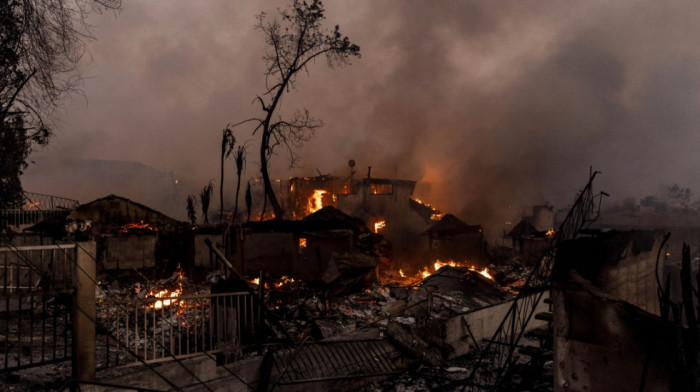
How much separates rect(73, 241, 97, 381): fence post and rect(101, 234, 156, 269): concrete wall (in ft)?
43.3

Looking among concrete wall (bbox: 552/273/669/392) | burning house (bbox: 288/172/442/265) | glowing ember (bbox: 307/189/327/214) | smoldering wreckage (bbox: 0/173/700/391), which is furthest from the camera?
glowing ember (bbox: 307/189/327/214)

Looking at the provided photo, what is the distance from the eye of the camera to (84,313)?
6027mm

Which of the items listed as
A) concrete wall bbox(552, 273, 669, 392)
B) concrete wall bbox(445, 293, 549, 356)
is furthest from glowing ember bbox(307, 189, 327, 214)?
concrete wall bbox(552, 273, 669, 392)

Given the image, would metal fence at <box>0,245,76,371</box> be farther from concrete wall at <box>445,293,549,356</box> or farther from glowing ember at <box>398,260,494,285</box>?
glowing ember at <box>398,260,494,285</box>

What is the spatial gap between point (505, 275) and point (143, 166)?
75.0m

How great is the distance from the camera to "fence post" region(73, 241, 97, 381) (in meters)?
5.96

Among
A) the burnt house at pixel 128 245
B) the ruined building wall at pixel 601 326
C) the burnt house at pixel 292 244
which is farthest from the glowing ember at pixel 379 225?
the ruined building wall at pixel 601 326

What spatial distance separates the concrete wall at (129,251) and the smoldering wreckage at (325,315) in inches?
2.3

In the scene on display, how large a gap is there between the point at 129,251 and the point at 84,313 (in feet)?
44.1

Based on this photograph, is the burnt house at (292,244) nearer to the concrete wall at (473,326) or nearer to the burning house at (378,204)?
the concrete wall at (473,326)

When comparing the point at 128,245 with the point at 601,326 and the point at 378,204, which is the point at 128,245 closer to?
the point at 601,326

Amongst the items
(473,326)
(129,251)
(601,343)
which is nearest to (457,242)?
(473,326)

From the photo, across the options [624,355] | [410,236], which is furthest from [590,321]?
[410,236]

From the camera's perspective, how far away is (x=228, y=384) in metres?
6.91
